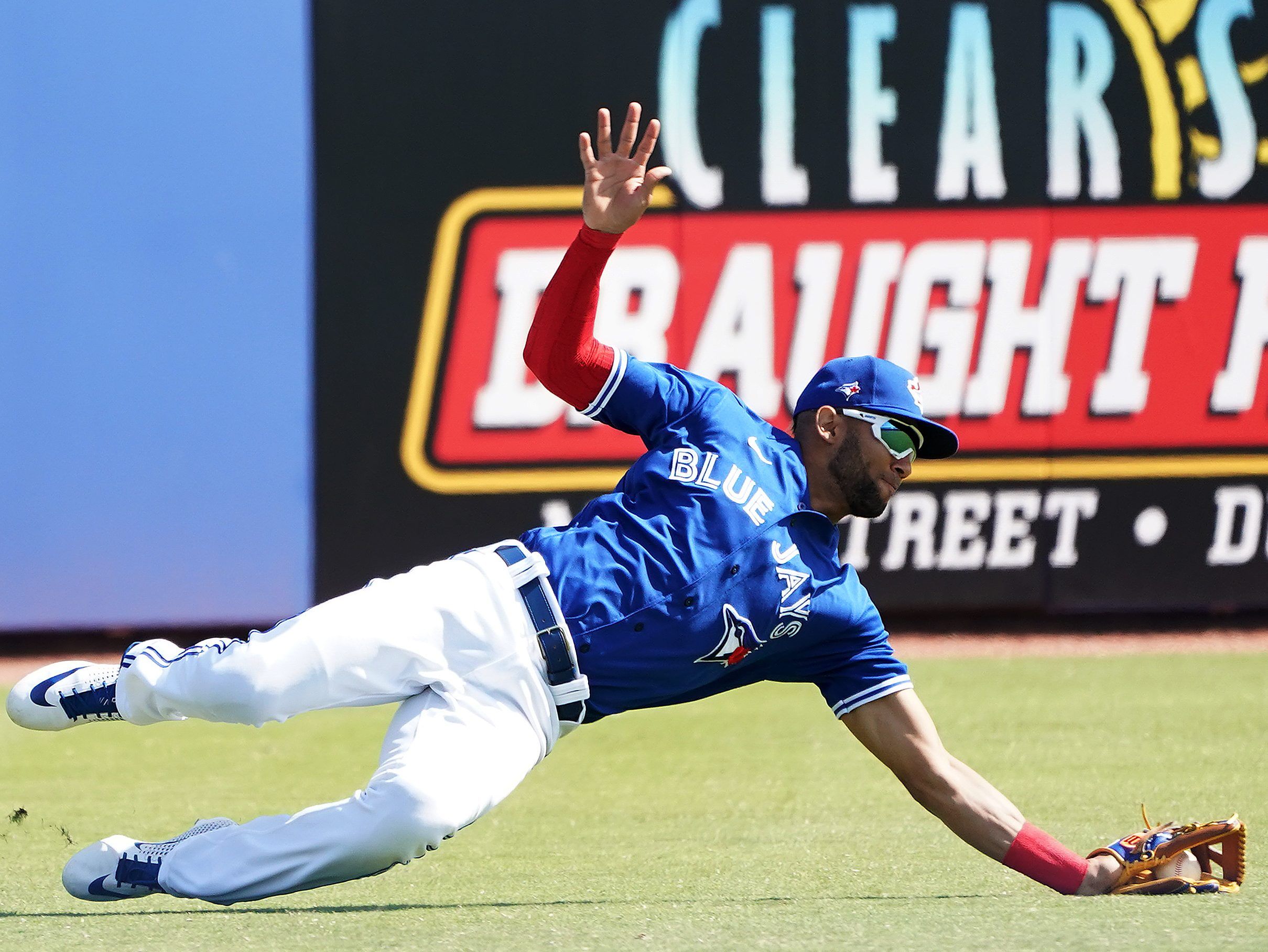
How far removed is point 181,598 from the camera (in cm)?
918

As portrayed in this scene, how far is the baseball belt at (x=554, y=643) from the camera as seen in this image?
376 centimetres

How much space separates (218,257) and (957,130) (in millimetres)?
4203

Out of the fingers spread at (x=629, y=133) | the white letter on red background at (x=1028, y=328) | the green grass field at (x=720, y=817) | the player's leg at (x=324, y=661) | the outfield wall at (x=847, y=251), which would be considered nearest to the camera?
the green grass field at (x=720, y=817)

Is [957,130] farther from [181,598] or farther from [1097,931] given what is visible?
[1097,931]

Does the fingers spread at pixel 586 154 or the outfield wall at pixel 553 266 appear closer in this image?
the fingers spread at pixel 586 154

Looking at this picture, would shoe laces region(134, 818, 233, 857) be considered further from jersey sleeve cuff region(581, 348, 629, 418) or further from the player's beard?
the player's beard

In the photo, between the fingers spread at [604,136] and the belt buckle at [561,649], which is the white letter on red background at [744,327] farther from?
the belt buckle at [561,649]

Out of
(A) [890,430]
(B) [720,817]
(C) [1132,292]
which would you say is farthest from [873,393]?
(C) [1132,292]

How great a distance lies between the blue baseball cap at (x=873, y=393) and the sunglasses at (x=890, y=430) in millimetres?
13

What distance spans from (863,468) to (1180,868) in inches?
48.1

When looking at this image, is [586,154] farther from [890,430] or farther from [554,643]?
[554,643]

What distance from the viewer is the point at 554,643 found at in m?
3.76

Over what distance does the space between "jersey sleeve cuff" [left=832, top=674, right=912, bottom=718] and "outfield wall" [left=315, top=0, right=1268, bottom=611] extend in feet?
17.3

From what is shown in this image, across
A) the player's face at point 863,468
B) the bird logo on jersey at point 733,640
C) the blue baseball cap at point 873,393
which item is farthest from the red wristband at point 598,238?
the bird logo on jersey at point 733,640
